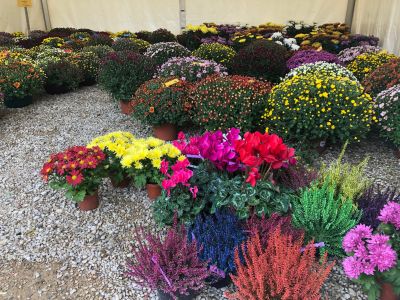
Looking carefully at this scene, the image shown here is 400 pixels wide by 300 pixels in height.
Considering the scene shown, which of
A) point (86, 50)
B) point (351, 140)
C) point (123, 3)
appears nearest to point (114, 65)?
point (86, 50)

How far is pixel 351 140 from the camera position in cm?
367

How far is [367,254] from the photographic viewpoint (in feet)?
6.03

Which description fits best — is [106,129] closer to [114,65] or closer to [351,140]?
[114,65]

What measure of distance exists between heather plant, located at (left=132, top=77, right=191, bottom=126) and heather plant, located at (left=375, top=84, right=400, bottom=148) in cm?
213

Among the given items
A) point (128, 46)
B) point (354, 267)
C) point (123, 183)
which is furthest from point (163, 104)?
point (128, 46)

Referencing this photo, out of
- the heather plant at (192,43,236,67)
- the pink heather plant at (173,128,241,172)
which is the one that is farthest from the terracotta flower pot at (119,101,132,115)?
the pink heather plant at (173,128,241,172)

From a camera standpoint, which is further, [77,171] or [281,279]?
[77,171]

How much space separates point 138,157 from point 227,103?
1.43 metres

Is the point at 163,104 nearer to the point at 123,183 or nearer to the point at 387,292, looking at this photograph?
the point at 123,183

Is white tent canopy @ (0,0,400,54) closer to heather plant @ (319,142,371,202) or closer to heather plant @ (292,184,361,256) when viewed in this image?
heather plant @ (319,142,371,202)

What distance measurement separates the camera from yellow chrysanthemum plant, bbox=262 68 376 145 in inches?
139

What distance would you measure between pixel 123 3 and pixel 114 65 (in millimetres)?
7176

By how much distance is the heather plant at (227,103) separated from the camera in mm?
3871

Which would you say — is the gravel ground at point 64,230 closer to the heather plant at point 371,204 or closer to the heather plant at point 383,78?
the heather plant at point 371,204
